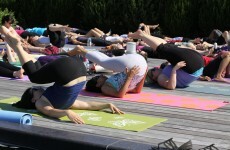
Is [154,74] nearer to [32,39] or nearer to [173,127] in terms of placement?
[173,127]

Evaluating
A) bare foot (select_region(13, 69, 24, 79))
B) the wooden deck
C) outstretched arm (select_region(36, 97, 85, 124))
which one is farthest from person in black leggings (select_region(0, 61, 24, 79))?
outstretched arm (select_region(36, 97, 85, 124))

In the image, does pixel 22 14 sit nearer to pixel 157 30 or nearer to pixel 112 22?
pixel 112 22

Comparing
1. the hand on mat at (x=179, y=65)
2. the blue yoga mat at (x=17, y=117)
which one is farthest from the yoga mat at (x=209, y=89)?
the blue yoga mat at (x=17, y=117)

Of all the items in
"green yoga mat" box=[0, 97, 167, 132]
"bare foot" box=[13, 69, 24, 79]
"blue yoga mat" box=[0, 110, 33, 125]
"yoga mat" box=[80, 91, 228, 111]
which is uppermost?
"blue yoga mat" box=[0, 110, 33, 125]

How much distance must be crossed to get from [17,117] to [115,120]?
3.34ft

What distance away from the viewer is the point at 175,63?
762 centimetres

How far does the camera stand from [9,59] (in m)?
9.59

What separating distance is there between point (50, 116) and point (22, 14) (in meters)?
14.1

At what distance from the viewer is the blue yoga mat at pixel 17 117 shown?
206 inches

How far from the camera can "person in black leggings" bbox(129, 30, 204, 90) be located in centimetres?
758

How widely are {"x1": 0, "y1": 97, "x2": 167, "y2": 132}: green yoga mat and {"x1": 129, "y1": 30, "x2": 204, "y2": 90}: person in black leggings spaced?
1923 millimetres

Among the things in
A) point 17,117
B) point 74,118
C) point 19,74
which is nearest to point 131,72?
point 74,118

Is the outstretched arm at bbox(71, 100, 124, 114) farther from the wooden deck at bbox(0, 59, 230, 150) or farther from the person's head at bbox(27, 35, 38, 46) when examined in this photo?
the person's head at bbox(27, 35, 38, 46)

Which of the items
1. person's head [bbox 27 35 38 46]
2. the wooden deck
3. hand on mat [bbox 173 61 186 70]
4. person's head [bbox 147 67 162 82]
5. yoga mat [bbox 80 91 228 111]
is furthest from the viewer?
person's head [bbox 27 35 38 46]
